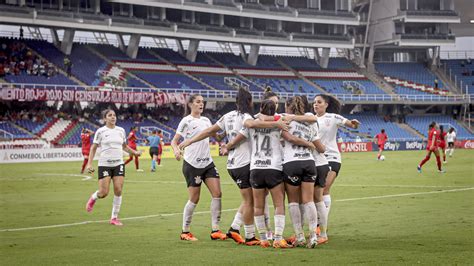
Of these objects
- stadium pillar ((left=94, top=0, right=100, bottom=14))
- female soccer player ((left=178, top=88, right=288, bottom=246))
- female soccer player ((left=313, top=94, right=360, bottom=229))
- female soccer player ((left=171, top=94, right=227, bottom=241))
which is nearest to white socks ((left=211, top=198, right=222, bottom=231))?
female soccer player ((left=171, top=94, right=227, bottom=241))

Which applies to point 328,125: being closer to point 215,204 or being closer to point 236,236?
point 215,204

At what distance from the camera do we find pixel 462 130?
82.9 metres

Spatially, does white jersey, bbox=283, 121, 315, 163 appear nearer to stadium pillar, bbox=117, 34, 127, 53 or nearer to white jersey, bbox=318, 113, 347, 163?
white jersey, bbox=318, 113, 347, 163

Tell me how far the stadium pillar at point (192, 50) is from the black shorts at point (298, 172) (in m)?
68.7

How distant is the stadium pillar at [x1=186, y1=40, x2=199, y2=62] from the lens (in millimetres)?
79750

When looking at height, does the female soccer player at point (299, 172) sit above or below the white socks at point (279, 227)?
above

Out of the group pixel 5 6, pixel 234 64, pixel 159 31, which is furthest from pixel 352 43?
pixel 5 6

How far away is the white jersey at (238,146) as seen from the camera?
12.3m

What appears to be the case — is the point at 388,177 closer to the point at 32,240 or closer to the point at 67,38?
the point at 32,240

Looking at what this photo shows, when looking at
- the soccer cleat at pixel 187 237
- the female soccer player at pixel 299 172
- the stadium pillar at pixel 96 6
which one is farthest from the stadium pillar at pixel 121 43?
the female soccer player at pixel 299 172

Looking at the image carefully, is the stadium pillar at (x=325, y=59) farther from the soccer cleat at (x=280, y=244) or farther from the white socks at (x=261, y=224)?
the soccer cleat at (x=280, y=244)

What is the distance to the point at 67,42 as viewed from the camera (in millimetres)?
70000

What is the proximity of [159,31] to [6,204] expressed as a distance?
2135 inches

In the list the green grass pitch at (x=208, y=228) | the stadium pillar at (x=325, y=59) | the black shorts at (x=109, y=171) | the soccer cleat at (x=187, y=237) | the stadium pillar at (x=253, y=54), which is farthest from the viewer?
the stadium pillar at (x=325, y=59)
